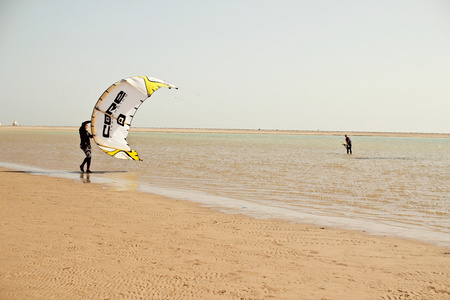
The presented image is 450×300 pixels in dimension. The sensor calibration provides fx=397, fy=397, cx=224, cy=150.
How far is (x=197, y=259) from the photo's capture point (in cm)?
490

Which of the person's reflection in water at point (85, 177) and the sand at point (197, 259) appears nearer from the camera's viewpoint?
the sand at point (197, 259)

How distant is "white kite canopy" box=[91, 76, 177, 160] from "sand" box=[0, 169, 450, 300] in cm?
789

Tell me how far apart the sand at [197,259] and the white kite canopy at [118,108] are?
7.89 meters

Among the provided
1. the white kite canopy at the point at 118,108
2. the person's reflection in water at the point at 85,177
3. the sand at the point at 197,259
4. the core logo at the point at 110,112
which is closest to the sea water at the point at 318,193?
the person's reflection in water at the point at 85,177

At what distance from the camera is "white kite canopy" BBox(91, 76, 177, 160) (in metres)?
15.2

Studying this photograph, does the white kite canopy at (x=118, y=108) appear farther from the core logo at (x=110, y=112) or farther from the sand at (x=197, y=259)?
the sand at (x=197, y=259)

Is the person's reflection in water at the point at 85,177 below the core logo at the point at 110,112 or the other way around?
below

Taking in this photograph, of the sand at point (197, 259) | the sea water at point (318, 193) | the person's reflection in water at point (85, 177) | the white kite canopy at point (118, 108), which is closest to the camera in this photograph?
the sand at point (197, 259)

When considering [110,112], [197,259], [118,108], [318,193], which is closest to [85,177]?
[110,112]

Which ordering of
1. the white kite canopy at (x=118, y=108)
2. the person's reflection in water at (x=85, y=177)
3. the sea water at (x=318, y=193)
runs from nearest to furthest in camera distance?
the sea water at (x=318, y=193), the person's reflection in water at (x=85, y=177), the white kite canopy at (x=118, y=108)

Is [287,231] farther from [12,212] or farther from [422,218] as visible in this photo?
[12,212]

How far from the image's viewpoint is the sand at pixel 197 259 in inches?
156

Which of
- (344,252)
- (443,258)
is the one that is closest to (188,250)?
(344,252)

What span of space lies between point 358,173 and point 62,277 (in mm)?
14195
